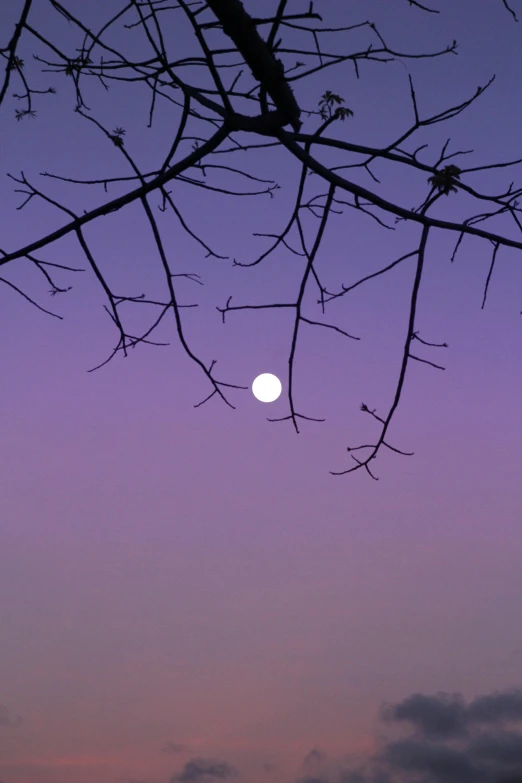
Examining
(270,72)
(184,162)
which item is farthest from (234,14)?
(184,162)

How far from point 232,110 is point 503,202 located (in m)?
1.39

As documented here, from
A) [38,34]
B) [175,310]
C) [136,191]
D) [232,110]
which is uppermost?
[38,34]

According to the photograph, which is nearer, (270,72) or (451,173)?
(270,72)

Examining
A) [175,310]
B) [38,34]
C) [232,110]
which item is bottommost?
[175,310]

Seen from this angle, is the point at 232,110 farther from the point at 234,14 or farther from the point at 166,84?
the point at 166,84

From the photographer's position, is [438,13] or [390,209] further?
[438,13]

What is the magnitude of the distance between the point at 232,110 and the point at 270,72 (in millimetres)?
270

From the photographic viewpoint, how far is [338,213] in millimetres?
4469

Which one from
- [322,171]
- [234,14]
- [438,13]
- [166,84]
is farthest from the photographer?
[166,84]

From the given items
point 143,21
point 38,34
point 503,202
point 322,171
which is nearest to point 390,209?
point 322,171

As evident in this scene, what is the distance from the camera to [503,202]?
4238 mm

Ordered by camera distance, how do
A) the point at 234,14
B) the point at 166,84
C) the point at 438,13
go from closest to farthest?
the point at 234,14 → the point at 438,13 → the point at 166,84

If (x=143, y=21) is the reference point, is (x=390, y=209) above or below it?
below

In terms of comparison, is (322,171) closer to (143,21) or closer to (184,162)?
(184,162)
